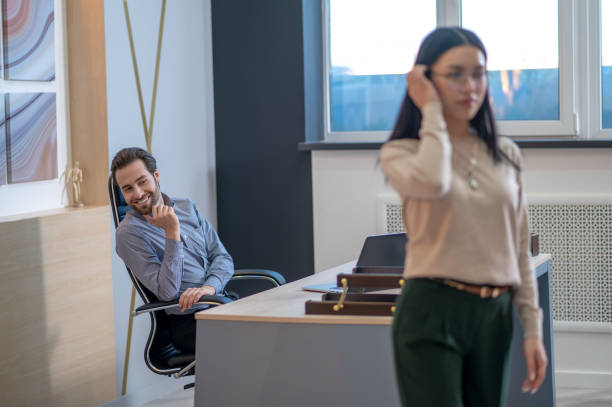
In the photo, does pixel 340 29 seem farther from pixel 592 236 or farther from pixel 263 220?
pixel 592 236

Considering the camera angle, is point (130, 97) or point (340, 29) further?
point (340, 29)

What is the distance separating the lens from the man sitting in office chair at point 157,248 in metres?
3.03

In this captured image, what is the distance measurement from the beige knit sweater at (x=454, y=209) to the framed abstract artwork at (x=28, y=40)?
2.23 meters

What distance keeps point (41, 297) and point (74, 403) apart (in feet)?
1.75

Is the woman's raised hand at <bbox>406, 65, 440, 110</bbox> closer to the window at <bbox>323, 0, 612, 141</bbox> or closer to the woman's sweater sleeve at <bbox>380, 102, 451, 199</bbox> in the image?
the woman's sweater sleeve at <bbox>380, 102, 451, 199</bbox>

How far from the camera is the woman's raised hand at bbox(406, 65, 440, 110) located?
1.58m

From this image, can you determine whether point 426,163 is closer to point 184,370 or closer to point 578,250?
point 184,370

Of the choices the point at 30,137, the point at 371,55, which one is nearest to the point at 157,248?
the point at 30,137

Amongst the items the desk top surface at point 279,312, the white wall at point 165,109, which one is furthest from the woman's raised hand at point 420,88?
the white wall at point 165,109

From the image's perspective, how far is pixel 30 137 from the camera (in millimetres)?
3471

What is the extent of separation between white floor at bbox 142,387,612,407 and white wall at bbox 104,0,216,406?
0.24ft

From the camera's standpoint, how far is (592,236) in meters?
4.02

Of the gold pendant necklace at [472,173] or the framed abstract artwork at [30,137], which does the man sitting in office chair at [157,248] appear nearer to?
the framed abstract artwork at [30,137]

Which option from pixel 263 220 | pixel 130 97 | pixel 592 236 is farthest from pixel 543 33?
pixel 130 97
